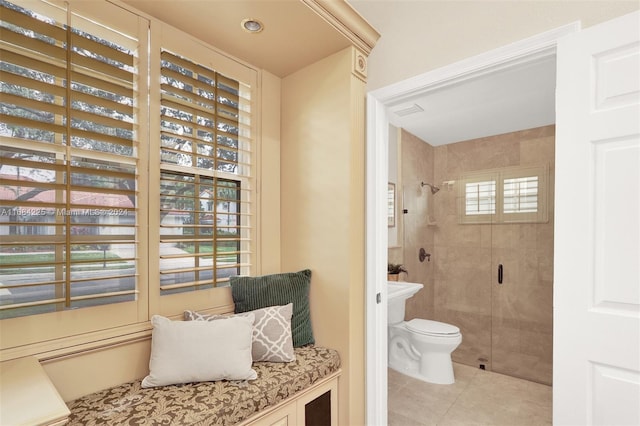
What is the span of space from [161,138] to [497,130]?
3288 millimetres

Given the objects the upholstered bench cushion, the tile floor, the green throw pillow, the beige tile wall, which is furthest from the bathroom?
the upholstered bench cushion

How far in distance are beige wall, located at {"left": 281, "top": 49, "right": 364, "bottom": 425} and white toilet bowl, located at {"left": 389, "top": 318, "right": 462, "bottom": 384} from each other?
3.71 ft

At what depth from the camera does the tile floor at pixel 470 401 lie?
90.6 inches

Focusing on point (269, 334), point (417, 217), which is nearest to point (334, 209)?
point (269, 334)

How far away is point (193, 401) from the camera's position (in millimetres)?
1320

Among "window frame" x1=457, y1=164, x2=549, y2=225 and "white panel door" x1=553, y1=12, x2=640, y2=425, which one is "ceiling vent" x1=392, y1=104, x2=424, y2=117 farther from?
"white panel door" x1=553, y1=12, x2=640, y2=425

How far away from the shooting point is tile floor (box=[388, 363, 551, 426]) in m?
2.30

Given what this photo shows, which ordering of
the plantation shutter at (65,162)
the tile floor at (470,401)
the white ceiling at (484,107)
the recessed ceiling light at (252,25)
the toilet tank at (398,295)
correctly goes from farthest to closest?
the toilet tank at (398,295)
the white ceiling at (484,107)
the tile floor at (470,401)
the recessed ceiling light at (252,25)
the plantation shutter at (65,162)

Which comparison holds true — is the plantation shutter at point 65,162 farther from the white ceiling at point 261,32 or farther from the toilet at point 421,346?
the toilet at point 421,346

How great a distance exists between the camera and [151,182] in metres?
1.66

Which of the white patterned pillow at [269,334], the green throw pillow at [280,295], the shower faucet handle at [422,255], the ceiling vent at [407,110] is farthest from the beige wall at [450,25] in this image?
the shower faucet handle at [422,255]

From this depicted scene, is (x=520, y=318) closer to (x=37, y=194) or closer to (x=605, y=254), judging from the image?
(x=605, y=254)

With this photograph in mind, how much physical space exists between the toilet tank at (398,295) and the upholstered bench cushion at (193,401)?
1251mm

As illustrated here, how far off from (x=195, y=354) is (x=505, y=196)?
3370mm
